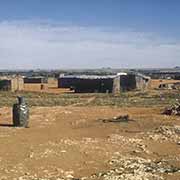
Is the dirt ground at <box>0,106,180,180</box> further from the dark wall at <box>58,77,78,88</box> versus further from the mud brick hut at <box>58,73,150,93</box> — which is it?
the dark wall at <box>58,77,78,88</box>

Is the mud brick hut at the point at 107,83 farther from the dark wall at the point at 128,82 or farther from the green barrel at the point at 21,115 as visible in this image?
the green barrel at the point at 21,115

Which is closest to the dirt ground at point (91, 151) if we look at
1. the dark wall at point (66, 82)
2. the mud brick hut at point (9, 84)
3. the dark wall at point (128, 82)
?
the mud brick hut at point (9, 84)

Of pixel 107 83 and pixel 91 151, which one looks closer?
pixel 91 151

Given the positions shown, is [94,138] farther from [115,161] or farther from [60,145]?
[115,161]

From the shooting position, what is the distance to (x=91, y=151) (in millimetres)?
14375

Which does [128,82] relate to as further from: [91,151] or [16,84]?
[91,151]

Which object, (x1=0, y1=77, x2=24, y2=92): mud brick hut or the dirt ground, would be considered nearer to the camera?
the dirt ground

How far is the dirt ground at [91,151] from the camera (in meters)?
11.6

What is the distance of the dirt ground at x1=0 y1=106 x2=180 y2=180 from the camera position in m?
11.6

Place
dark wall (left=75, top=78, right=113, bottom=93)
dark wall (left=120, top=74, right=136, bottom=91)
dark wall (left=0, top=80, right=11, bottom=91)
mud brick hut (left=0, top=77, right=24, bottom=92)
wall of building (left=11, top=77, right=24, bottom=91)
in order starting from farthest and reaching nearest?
dark wall (left=120, top=74, right=136, bottom=91) → wall of building (left=11, top=77, right=24, bottom=91) → mud brick hut (left=0, top=77, right=24, bottom=92) → dark wall (left=0, top=80, right=11, bottom=91) → dark wall (left=75, top=78, right=113, bottom=93)

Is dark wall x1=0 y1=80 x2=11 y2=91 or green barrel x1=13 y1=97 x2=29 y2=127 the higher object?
green barrel x1=13 y1=97 x2=29 y2=127

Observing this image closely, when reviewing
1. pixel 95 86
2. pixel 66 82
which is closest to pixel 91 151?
pixel 95 86

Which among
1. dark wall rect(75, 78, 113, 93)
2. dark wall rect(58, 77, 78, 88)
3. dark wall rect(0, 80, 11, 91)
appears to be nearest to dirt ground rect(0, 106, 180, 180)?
dark wall rect(75, 78, 113, 93)

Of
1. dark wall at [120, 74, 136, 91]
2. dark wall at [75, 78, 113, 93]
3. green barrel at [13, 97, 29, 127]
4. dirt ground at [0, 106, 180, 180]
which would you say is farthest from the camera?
dark wall at [120, 74, 136, 91]
